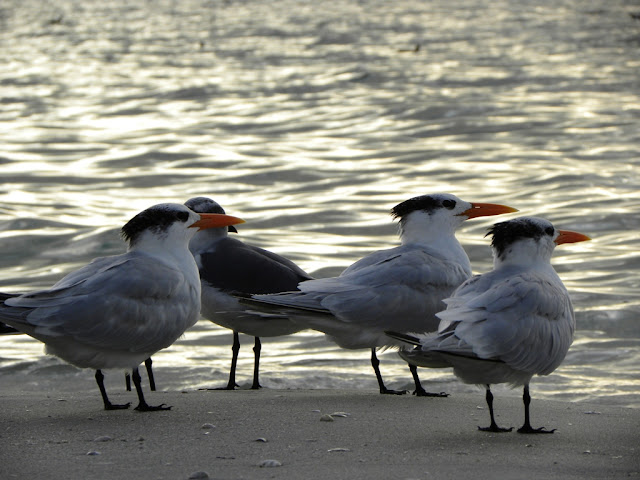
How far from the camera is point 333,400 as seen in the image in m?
6.15

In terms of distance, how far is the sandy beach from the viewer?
4.49 m

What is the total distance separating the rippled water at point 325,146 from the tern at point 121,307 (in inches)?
81.5

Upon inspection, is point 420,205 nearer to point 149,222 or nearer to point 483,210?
point 483,210

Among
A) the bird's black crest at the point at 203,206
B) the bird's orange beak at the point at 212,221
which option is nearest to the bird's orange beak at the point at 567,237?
the bird's orange beak at the point at 212,221

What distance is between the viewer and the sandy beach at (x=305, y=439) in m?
4.49

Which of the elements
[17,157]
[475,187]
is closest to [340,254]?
[475,187]

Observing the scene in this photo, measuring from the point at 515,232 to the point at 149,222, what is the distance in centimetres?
191

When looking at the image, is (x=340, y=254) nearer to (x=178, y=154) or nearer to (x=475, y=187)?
(x=475, y=187)

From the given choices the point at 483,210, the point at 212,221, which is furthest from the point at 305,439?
the point at 483,210

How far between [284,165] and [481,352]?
10839mm

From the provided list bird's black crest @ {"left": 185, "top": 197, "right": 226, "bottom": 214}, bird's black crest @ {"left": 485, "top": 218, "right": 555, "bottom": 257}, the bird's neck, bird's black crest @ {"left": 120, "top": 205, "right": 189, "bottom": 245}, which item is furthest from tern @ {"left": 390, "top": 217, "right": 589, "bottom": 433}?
bird's black crest @ {"left": 185, "top": 197, "right": 226, "bottom": 214}

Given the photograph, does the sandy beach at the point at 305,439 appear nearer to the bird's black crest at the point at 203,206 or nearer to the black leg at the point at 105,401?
the black leg at the point at 105,401

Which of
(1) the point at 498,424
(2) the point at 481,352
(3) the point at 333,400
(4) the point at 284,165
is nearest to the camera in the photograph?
(2) the point at 481,352

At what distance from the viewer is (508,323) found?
5254mm
